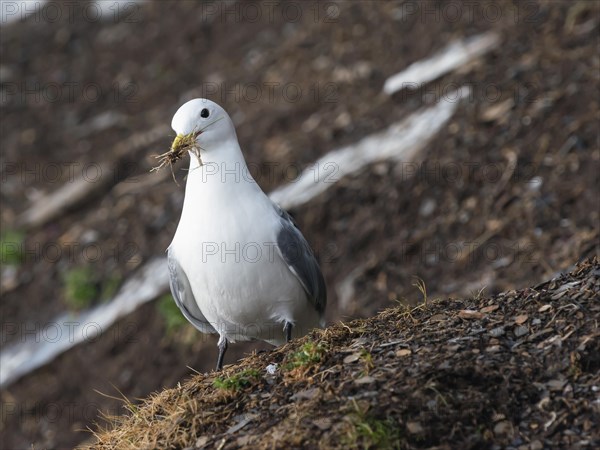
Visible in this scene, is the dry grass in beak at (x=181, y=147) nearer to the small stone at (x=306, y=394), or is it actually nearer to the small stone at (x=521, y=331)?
the small stone at (x=306, y=394)

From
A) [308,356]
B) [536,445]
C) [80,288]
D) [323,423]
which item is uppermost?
[80,288]

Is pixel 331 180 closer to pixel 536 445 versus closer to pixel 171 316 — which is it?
pixel 171 316

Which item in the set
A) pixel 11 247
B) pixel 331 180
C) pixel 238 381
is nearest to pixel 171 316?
pixel 331 180

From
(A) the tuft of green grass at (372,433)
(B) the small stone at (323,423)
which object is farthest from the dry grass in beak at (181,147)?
(A) the tuft of green grass at (372,433)

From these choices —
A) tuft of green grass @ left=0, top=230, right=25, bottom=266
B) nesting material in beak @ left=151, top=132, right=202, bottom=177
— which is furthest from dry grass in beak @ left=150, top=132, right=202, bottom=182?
tuft of green grass @ left=0, top=230, right=25, bottom=266

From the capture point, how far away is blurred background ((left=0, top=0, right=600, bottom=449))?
8.56 metres

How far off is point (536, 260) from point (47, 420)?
504cm

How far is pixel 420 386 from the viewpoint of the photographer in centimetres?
423

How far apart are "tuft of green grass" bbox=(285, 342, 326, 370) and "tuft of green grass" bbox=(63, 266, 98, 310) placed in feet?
19.9

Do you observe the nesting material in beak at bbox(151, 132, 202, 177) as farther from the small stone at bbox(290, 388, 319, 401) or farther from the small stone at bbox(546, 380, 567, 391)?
the small stone at bbox(546, 380, 567, 391)

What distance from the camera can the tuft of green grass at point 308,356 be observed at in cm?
477

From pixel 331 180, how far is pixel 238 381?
16.5 feet

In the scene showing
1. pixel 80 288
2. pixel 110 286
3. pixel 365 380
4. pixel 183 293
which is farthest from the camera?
pixel 80 288

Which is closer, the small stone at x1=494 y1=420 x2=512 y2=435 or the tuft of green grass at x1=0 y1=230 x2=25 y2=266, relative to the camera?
the small stone at x1=494 y1=420 x2=512 y2=435
